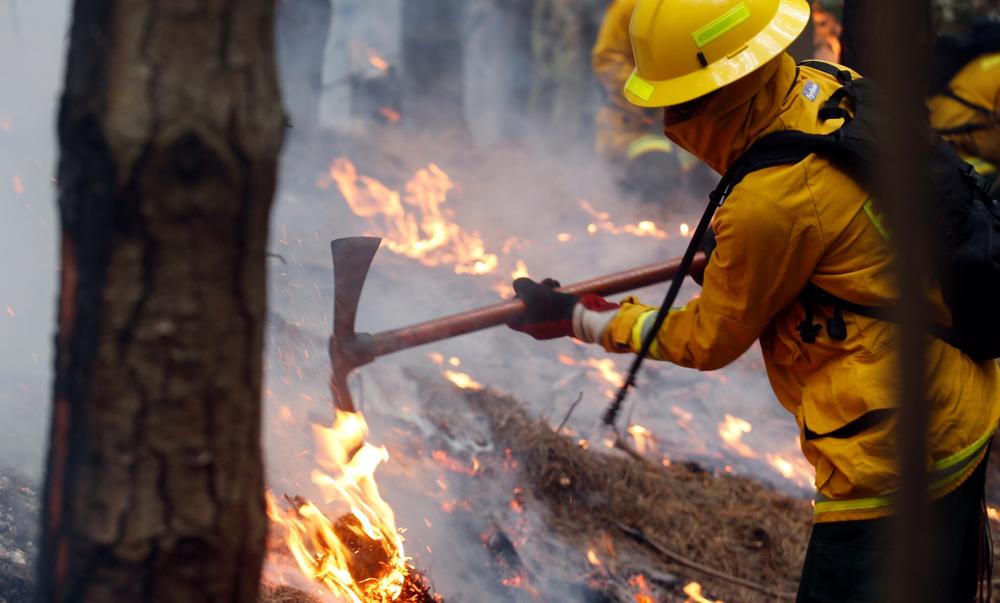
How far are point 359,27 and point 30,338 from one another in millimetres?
8994

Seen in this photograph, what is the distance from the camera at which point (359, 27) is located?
12344 mm

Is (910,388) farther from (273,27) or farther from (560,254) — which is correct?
(560,254)

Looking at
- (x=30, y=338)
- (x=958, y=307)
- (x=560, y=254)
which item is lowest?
(x=560, y=254)

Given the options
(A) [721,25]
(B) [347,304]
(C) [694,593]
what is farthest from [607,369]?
(A) [721,25]

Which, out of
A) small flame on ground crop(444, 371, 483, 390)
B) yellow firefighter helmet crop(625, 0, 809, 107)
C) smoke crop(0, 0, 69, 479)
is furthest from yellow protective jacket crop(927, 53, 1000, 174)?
smoke crop(0, 0, 69, 479)

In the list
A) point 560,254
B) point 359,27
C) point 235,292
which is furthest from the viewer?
point 359,27

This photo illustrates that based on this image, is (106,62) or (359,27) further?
(359,27)

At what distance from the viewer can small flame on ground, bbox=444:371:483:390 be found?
495cm

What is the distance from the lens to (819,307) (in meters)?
2.50

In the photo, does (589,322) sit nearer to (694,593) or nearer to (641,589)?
(641,589)

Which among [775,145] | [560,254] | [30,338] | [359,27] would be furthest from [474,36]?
[775,145]

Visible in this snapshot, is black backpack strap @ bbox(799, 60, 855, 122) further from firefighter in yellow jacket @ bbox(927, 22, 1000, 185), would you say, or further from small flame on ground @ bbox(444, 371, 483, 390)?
small flame on ground @ bbox(444, 371, 483, 390)

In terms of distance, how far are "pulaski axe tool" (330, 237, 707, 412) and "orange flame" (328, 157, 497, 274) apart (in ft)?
12.3

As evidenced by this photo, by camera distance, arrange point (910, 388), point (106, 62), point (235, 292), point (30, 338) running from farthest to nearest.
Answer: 1. point (30, 338)
2. point (235, 292)
3. point (106, 62)
4. point (910, 388)
